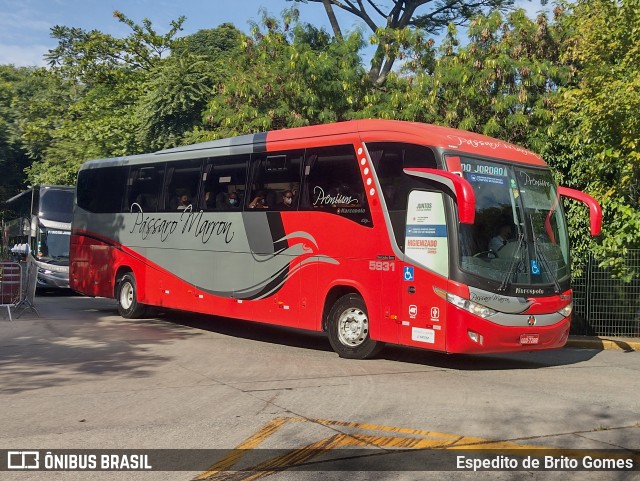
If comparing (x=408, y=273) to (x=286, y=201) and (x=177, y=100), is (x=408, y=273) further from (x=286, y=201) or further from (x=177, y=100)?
(x=177, y=100)

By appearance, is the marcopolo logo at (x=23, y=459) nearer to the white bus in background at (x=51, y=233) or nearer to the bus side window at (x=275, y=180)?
the bus side window at (x=275, y=180)

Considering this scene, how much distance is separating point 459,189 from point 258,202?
479 centimetres

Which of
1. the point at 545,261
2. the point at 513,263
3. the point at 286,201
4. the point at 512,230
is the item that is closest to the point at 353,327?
the point at 286,201

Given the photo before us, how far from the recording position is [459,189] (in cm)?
999

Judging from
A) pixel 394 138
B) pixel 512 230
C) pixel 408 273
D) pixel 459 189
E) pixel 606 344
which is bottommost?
pixel 606 344

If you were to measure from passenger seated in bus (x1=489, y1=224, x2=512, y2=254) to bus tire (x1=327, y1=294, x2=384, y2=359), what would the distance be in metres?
2.21

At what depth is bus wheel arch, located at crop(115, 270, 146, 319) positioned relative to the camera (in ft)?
57.0

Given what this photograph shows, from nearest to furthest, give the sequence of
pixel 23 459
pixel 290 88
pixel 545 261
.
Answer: pixel 23 459
pixel 545 261
pixel 290 88

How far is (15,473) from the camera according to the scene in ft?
18.7

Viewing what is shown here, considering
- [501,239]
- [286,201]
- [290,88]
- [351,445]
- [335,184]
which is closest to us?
[351,445]

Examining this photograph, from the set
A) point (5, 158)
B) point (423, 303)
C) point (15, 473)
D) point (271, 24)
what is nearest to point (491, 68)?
point (271, 24)

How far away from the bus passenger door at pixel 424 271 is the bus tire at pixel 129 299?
8147 millimetres

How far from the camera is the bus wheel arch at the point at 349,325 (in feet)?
38.9

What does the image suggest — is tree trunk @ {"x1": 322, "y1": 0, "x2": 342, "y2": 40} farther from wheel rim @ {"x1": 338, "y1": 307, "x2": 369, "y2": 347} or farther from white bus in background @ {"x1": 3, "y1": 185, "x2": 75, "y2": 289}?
wheel rim @ {"x1": 338, "y1": 307, "x2": 369, "y2": 347}
